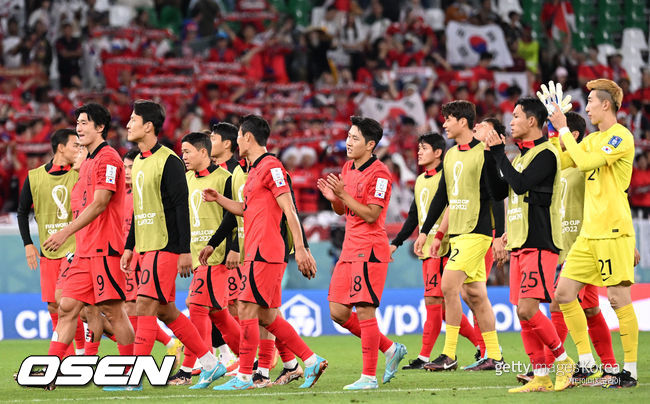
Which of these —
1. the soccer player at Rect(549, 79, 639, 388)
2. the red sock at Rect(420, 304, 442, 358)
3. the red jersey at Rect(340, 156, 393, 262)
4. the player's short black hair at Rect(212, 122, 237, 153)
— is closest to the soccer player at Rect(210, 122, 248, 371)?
the player's short black hair at Rect(212, 122, 237, 153)

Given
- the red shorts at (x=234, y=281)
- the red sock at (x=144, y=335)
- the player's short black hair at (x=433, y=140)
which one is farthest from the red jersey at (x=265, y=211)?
the player's short black hair at (x=433, y=140)

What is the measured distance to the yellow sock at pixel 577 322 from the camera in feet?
25.9

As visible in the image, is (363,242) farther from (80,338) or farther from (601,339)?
(80,338)

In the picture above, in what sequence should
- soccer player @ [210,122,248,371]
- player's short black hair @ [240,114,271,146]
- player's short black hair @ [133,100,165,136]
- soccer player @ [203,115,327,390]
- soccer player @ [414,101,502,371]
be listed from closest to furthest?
soccer player @ [203,115,327,390]
player's short black hair @ [240,114,271,146]
player's short black hair @ [133,100,165,136]
soccer player @ [210,122,248,371]
soccer player @ [414,101,502,371]

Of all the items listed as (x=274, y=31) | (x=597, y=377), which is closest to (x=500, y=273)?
(x=597, y=377)

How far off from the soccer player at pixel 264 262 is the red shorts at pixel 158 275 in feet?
1.99

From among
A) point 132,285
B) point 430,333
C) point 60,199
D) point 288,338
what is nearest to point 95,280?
point 288,338

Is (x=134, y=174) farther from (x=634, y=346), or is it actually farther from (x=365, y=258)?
(x=634, y=346)

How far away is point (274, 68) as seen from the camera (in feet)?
69.2

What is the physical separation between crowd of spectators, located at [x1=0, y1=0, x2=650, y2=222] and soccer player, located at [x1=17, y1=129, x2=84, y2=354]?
765 cm

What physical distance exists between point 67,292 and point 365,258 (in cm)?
248

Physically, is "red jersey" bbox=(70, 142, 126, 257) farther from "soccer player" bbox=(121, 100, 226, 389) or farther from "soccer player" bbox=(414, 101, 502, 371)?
"soccer player" bbox=(414, 101, 502, 371)

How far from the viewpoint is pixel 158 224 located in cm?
815

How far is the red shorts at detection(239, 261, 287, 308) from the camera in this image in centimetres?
785
